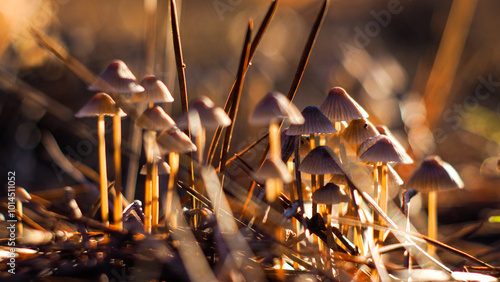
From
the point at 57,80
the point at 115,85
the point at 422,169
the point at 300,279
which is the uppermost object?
the point at 57,80

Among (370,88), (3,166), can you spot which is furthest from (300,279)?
(370,88)

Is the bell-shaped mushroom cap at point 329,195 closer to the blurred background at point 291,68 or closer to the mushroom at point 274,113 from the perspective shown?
the mushroom at point 274,113

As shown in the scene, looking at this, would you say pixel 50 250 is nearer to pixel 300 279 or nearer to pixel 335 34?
pixel 300 279

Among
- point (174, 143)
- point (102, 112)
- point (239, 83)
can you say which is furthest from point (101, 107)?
point (239, 83)

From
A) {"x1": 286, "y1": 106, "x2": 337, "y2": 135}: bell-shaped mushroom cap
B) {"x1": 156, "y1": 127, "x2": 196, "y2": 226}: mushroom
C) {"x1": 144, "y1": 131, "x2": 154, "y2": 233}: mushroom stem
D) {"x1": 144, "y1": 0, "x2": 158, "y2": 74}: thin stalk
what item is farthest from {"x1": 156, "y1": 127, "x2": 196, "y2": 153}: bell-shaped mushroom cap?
{"x1": 144, "y1": 0, "x2": 158, "y2": 74}: thin stalk

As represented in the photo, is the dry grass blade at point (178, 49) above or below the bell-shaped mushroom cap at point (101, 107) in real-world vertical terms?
above
